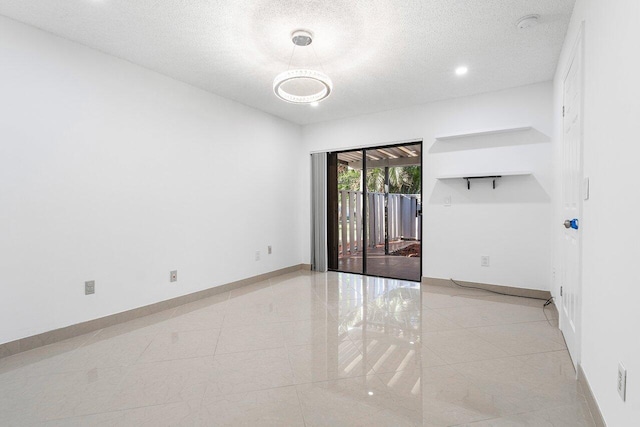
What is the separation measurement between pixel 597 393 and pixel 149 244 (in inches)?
148

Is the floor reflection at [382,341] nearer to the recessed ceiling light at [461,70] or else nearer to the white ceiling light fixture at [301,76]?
the white ceiling light fixture at [301,76]

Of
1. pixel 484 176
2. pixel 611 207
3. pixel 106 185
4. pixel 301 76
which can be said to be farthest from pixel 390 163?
pixel 611 207

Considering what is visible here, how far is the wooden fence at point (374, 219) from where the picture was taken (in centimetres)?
662

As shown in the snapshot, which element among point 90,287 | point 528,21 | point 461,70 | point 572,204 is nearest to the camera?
point 572,204

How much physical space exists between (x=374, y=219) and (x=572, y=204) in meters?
5.35

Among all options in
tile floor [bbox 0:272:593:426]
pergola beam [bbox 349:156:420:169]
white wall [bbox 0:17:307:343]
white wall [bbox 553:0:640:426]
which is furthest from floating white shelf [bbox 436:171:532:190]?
white wall [bbox 0:17:307:343]

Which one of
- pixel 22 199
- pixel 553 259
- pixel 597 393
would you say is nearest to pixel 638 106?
pixel 597 393

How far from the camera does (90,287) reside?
2.93 meters

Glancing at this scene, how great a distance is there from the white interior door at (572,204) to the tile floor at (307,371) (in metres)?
0.25

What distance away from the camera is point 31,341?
2559 millimetres

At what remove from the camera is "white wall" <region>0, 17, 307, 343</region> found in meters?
2.52

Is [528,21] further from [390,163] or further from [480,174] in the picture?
[390,163]

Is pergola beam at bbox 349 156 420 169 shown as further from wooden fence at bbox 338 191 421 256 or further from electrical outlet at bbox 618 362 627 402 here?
electrical outlet at bbox 618 362 627 402

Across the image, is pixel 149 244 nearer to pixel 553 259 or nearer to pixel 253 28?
pixel 253 28
